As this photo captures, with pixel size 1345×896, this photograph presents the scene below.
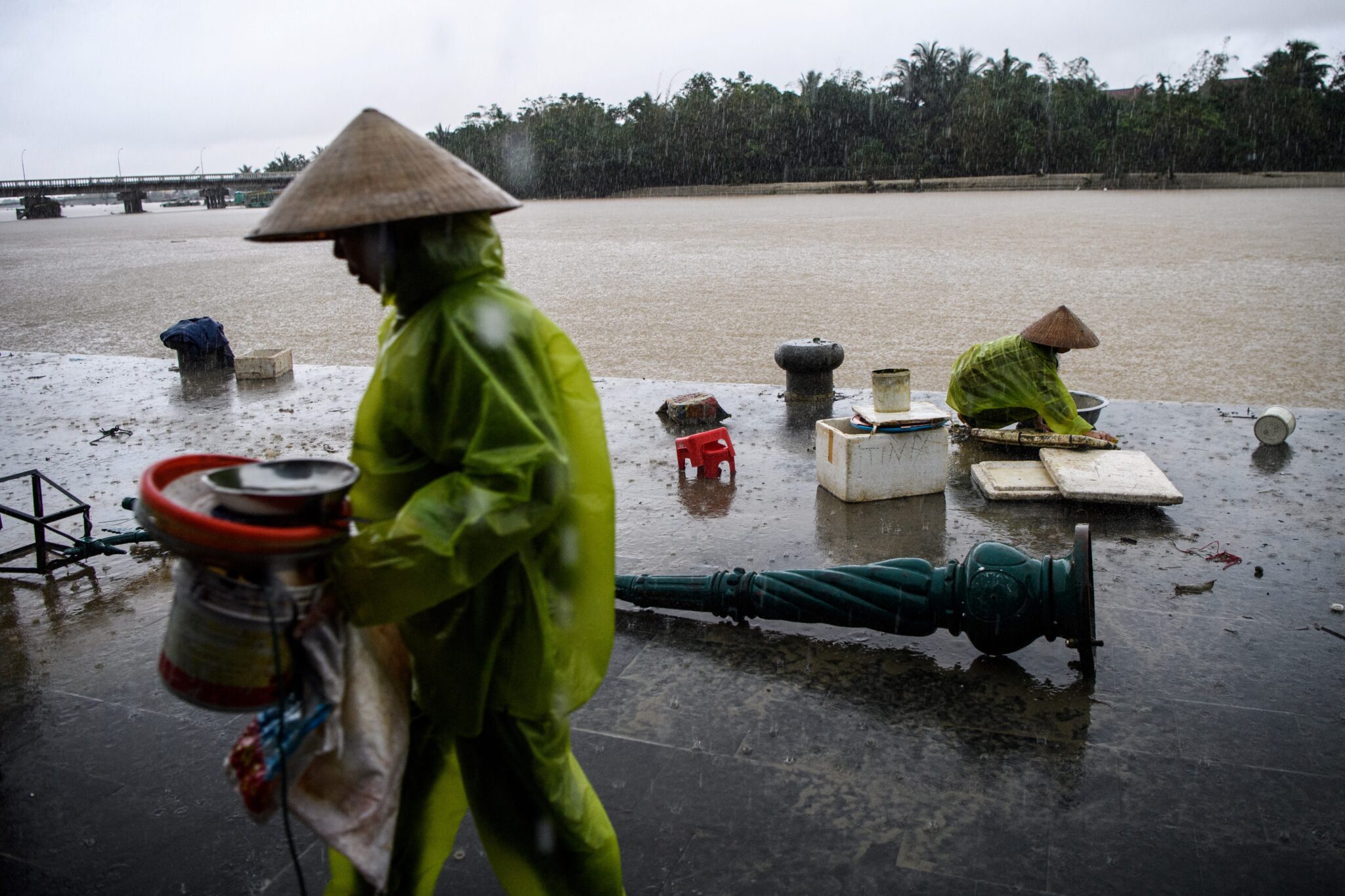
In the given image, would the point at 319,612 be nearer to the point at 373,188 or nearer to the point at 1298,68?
the point at 373,188

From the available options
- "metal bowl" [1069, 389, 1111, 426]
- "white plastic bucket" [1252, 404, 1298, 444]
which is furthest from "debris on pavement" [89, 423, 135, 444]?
"white plastic bucket" [1252, 404, 1298, 444]

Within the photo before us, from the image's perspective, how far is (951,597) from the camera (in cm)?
338

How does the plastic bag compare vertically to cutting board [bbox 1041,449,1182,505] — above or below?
above

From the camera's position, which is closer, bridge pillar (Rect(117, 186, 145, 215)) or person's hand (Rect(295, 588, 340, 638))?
person's hand (Rect(295, 588, 340, 638))

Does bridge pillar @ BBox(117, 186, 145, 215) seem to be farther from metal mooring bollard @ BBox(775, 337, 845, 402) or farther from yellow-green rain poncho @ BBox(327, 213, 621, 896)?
yellow-green rain poncho @ BBox(327, 213, 621, 896)

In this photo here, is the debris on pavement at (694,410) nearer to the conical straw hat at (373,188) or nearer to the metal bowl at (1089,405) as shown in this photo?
the metal bowl at (1089,405)

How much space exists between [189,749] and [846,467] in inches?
134

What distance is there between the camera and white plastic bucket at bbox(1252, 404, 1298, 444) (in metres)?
6.16

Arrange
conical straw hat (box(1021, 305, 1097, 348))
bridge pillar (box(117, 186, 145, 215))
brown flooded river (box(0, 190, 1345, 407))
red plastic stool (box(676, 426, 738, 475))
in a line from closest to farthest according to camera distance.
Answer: red plastic stool (box(676, 426, 738, 475))
conical straw hat (box(1021, 305, 1097, 348))
brown flooded river (box(0, 190, 1345, 407))
bridge pillar (box(117, 186, 145, 215))

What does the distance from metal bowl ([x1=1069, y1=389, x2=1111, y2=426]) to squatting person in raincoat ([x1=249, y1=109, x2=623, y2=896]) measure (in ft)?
17.6

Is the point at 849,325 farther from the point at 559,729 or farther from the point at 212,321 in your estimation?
the point at 559,729

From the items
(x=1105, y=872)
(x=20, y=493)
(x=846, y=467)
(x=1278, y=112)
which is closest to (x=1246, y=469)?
(x=846, y=467)

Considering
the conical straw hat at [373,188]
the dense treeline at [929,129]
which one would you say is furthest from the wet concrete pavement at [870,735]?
the dense treeline at [929,129]

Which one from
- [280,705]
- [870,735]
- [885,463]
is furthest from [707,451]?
[280,705]
